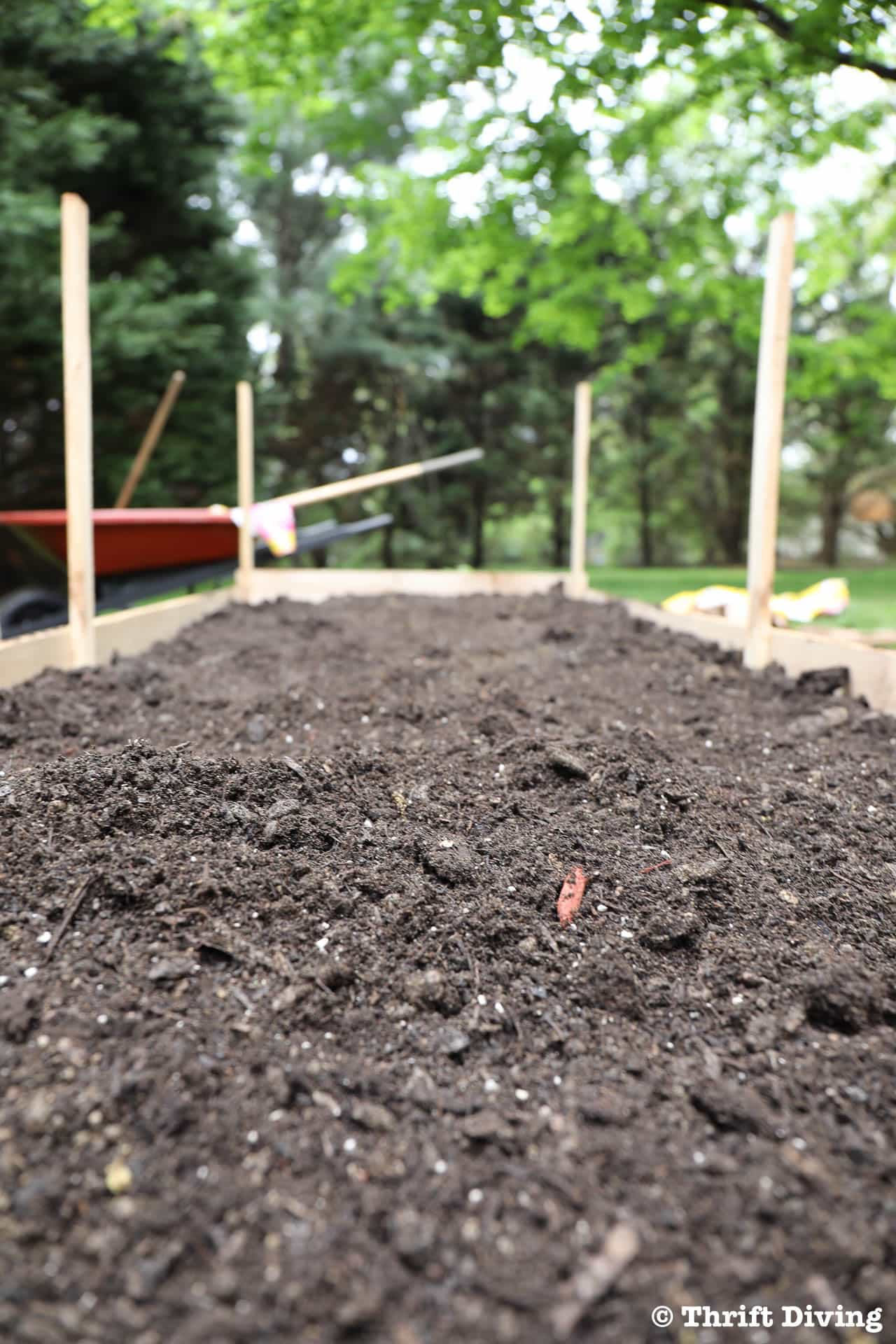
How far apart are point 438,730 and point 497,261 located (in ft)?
18.9

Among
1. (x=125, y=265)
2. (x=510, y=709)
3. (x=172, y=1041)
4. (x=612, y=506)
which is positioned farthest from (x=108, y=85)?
(x=612, y=506)

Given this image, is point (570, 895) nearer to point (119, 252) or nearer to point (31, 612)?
point (31, 612)

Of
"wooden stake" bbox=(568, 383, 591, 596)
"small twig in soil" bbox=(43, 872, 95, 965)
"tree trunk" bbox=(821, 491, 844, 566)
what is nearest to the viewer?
"small twig in soil" bbox=(43, 872, 95, 965)

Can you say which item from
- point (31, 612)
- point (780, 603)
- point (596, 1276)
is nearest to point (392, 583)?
point (31, 612)

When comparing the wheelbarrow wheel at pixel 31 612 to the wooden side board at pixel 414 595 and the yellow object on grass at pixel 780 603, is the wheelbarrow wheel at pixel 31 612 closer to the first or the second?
the wooden side board at pixel 414 595

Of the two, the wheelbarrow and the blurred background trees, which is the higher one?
the blurred background trees

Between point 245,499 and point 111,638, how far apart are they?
6.72 feet

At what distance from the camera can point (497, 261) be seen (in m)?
6.81

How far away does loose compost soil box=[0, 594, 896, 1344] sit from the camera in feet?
2.58

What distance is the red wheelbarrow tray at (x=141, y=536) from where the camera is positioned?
14.0 ft

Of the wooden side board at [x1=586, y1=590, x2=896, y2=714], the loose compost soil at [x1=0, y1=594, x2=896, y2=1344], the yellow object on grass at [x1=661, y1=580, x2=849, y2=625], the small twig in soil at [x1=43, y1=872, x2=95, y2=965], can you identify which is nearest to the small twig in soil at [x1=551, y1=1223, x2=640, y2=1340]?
the loose compost soil at [x1=0, y1=594, x2=896, y2=1344]

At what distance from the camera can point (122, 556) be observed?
4.53 m

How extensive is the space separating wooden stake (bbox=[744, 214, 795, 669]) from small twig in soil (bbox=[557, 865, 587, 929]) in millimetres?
1678

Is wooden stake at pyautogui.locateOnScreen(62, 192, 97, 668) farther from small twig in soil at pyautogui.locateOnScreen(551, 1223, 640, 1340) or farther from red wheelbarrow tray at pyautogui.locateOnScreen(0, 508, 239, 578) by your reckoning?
small twig in soil at pyautogui.locateOnScreen(551, 1223, 640, 1340)
